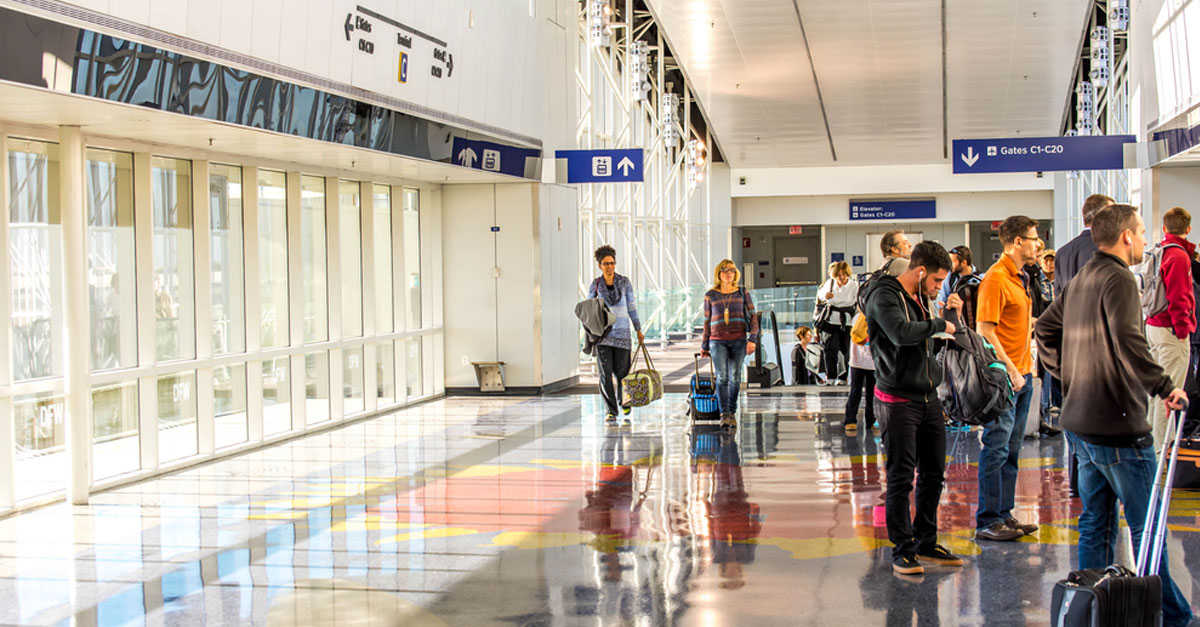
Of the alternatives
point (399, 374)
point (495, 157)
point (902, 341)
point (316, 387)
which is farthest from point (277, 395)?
point (902, 341)

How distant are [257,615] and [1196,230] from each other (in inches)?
457

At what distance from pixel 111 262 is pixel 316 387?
3094mm

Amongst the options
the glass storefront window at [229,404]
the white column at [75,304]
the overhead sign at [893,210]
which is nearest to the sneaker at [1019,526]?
the white column at [75,304]

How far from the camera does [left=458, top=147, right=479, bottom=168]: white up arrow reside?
11.9 meters

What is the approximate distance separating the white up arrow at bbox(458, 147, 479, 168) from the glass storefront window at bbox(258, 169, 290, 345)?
191 centimetres

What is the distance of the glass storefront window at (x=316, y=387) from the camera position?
1102 centimetres

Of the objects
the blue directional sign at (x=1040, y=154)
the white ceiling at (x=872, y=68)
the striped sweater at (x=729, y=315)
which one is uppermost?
the white ceiling at (x=872, y=68)

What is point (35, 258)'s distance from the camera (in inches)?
300

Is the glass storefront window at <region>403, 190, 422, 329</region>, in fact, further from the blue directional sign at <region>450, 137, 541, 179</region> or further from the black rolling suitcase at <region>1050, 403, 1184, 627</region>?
the black rolling suitcase at <region>1050, 403, 1184, 627</region>

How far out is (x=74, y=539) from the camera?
664 centimetres

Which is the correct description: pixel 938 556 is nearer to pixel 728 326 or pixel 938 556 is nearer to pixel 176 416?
pixel 728 326

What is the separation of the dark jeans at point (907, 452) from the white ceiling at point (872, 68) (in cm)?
1621

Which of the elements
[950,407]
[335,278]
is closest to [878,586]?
[950,407]

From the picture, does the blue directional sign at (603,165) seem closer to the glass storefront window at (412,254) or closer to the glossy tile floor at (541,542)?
the glass storefront window at (412,254)
